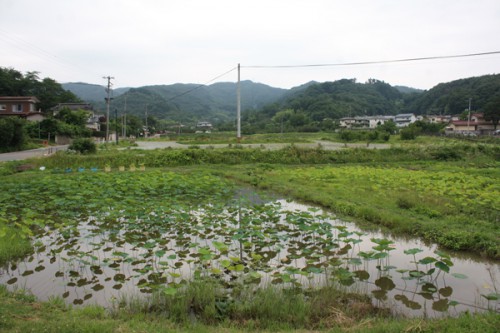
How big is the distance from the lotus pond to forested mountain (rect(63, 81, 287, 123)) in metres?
55.7

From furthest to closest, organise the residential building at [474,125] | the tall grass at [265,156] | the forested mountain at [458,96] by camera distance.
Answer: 1. the forested mountain at [458,96]
2. the residential building at [474,125]
3. the tall grass at [265,156]

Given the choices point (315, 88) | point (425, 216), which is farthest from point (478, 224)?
point (315, 88)

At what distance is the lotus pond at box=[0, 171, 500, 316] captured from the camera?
5.51 meters

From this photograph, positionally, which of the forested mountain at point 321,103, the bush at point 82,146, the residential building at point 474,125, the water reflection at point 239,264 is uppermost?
the forested mountain at point 321,103

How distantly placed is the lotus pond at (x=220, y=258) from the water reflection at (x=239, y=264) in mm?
22

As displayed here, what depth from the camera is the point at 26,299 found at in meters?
4.91

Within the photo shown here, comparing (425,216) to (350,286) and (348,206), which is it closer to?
(348,206)

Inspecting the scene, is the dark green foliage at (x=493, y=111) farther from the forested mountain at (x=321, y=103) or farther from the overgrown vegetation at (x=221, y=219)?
the overgrown vegetation at (x=221, y=219)

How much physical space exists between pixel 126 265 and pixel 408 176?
14.7 meters

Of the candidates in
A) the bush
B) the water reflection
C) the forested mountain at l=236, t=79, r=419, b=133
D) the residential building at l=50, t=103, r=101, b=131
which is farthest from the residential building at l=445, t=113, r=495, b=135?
the water reflection

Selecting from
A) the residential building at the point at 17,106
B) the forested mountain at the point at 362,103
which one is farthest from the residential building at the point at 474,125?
the residential building at the point at 17,106

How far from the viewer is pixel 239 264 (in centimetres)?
585

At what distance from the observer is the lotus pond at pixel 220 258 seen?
5.51 m

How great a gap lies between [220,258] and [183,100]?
12090 centimetres
